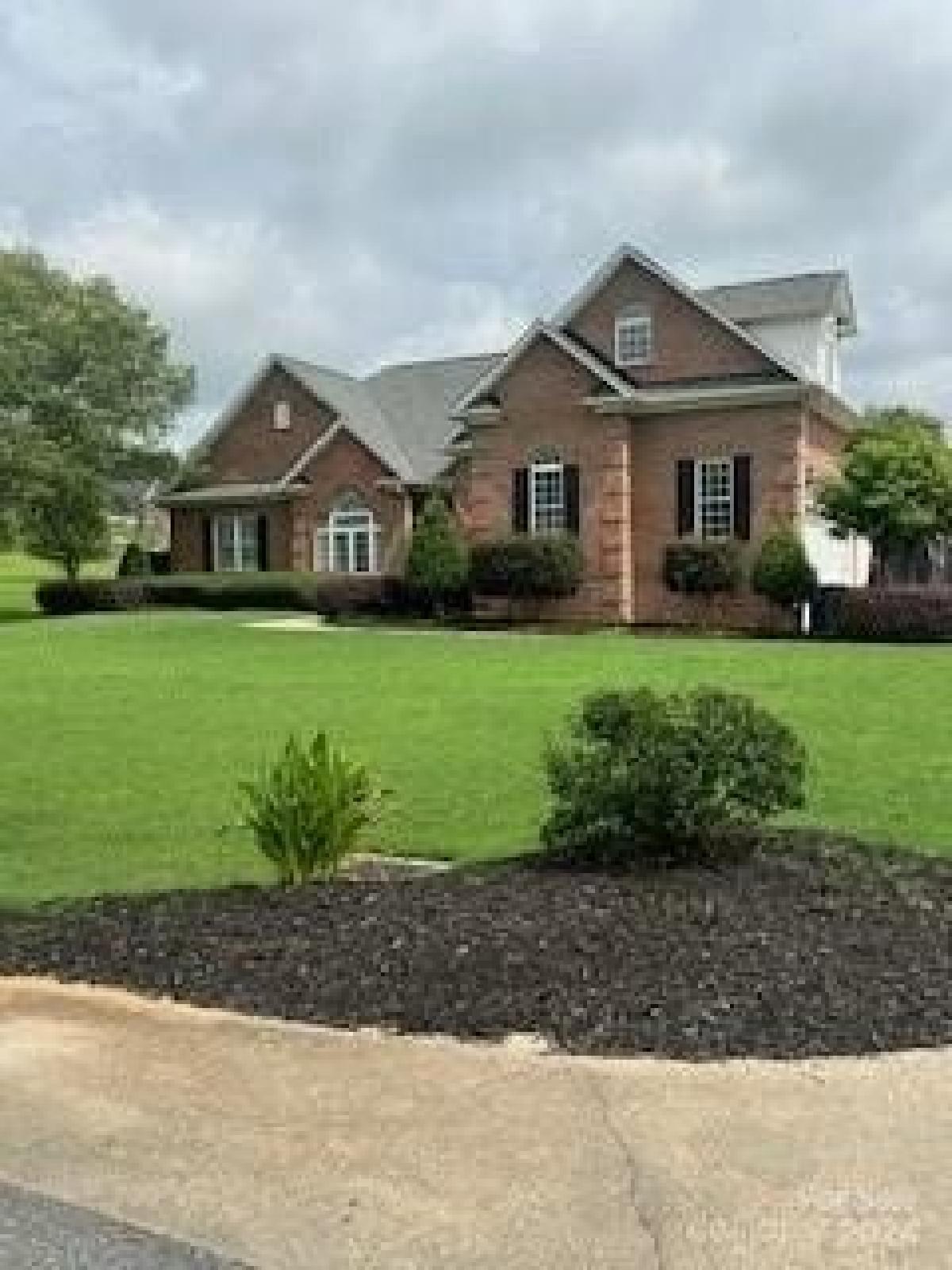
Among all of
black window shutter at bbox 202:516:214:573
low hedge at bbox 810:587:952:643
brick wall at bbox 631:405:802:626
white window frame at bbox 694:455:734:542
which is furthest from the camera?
black window shutter at bbox 202:516:214:573

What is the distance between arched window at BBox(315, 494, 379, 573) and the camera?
4378 cm

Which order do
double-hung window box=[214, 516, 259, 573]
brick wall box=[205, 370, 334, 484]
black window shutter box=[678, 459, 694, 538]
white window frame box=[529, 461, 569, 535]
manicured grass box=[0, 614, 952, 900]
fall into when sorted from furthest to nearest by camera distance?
1. double-hung window box=[214, 516, 259, 573]
2. brick wall box=[205, 370, 334, 484]
3. white window frame box=[529, 461, 569, 535]
4. black window shutter box=[678, 459, 694, 538]
5. manicured grass box=[0, 614, 952, 900]

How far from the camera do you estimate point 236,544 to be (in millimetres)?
46469

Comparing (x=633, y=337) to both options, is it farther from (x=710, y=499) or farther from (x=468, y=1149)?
(x=468, y=1149)

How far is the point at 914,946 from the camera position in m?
7.45

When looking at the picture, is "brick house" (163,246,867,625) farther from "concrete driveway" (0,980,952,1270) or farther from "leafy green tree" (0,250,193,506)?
"concrete driveway" (0,980,952,1270)

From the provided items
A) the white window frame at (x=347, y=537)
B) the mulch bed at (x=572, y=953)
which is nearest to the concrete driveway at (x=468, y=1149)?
the mulch bed at (x=572, y=953)

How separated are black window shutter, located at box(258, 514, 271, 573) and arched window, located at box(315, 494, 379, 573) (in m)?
1.78

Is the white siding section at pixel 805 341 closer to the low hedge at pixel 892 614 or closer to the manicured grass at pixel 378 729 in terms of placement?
the low hedge at pixel 892 614

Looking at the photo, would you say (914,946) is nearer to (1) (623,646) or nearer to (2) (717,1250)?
(2) (717,1250)

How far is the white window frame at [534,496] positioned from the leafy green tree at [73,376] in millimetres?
13403

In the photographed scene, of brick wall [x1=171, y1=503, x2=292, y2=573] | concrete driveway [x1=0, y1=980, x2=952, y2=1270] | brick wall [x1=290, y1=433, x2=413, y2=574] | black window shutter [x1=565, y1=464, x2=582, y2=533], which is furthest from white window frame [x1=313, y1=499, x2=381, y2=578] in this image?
concrete driveway [x1=0, y1=980, x2=952, y2=1270]

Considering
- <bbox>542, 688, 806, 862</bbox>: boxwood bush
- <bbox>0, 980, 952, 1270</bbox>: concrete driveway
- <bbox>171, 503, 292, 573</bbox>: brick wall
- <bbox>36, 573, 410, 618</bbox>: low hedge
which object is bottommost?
<bbox>0, 980, 952, 1270</bbox>: concrete driveway

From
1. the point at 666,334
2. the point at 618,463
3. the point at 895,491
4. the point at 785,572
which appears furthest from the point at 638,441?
the point at 895,491
